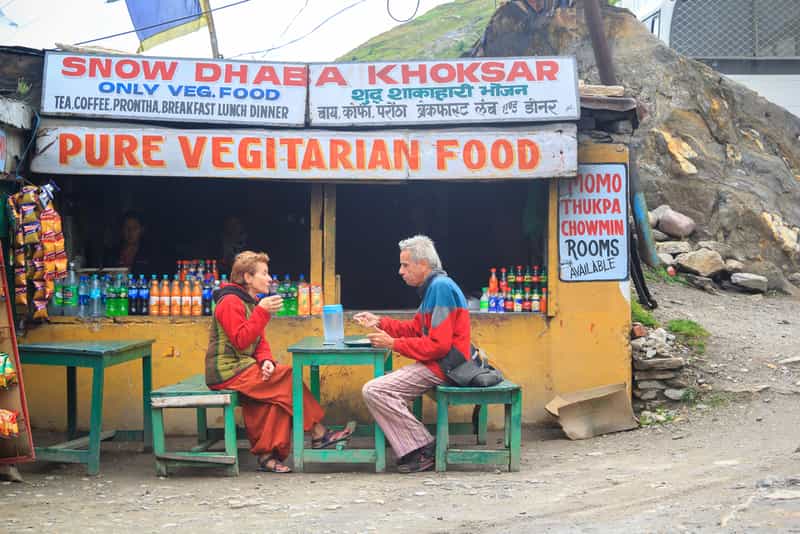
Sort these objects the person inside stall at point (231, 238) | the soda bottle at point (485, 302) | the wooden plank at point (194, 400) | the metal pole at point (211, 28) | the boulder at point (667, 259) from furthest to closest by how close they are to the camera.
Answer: the boulder at point (667, 259) < the metal pole at point (211, 28) < the person inside stall at point (231, 238) < the soda bottle at point (485, 302) < the wooden plank at point (194, 400)

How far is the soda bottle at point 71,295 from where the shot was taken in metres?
7.58

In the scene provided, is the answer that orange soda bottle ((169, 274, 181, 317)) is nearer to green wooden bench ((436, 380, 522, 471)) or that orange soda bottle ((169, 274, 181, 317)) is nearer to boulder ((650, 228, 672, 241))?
green wooden bench ((436, 380, 522, 471))

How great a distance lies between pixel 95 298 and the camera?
761cm

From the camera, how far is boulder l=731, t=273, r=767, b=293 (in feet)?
40.8

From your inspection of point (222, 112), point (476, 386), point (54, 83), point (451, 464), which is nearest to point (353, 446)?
point (451, 464)

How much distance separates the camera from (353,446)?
23.3 feet

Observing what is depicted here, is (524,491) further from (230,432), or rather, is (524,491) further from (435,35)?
(435,35)

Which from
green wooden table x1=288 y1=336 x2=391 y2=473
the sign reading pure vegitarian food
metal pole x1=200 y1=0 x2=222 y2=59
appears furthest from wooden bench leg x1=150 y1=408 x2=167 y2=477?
metal pole x1=200 y1=0 x2=222 y2=59

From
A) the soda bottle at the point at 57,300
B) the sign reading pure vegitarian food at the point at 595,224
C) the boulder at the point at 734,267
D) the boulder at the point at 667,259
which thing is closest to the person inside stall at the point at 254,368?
the soda bottle at the point at 57,300

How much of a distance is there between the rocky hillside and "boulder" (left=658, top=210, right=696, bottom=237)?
0.19 m

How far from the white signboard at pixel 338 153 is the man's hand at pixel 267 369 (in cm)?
193

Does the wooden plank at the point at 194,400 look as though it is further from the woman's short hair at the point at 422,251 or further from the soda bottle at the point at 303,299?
the soda bottle at the point at 303,299

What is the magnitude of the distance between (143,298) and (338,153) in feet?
7.17

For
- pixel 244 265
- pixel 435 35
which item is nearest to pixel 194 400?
pixel 244 265
